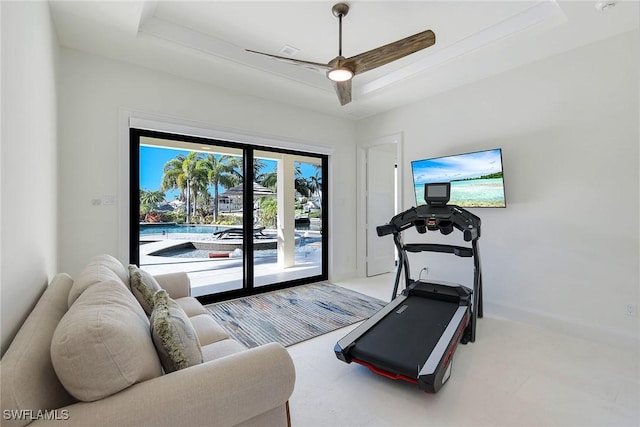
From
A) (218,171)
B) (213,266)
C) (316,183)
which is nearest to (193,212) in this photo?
(218,171)

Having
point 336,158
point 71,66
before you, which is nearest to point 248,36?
point 71,66

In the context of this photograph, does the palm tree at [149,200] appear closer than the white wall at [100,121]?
No

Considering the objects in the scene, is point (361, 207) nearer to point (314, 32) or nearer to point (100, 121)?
point (314, 32)

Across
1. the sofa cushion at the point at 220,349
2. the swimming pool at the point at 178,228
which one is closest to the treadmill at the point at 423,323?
the sofa cushion at the point at 220,349

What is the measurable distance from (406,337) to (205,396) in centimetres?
179

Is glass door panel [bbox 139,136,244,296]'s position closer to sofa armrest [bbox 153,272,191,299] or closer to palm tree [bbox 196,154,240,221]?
palm tree [bbox 196,154,240,221]

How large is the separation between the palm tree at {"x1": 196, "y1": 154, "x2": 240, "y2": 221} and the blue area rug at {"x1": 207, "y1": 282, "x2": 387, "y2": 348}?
1.26 metres

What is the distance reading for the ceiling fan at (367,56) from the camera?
2217 millimetres

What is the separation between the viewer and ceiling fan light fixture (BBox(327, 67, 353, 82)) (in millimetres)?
2441

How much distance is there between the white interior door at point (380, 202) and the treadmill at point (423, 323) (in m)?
1.90

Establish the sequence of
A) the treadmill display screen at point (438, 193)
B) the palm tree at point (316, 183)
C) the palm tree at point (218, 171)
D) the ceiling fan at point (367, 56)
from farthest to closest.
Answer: the palm tree at point (316, 183)
the palm tree at point (218, 171)
the treadmill display screen at point (438, 193)
the ceiling fan at point (367, 56)

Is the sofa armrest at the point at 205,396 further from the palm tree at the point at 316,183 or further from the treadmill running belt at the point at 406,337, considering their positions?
the palm tree at the point at 316,183

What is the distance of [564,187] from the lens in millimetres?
3045

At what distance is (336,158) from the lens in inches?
199
